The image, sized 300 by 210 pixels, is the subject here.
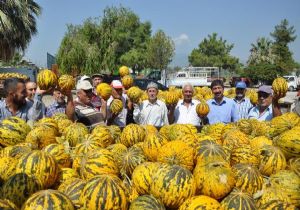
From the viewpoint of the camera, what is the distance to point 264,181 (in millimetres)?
3111

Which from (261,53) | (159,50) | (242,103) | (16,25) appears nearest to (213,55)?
(261,53)

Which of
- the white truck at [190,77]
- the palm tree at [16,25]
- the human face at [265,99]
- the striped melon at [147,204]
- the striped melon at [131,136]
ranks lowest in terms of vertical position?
the striped melon at [147,204]

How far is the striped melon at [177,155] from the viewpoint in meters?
3.16

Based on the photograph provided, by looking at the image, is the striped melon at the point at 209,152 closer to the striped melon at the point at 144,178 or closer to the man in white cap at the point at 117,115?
the striped melon at the point at 144,178

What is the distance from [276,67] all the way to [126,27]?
89.9 feet

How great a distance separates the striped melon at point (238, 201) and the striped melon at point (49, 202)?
1.15 meters

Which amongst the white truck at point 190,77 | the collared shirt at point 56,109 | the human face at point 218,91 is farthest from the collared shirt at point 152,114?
the white truck at point 190,77

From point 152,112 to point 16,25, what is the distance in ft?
69.0

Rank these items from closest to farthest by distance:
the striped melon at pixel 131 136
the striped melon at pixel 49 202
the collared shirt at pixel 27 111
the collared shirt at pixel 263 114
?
the striped melon at pixel 49 202
the striped melon at pixel 131 136
the collared shirt at pixel 27 111
the collared shirt at pixel 263 114

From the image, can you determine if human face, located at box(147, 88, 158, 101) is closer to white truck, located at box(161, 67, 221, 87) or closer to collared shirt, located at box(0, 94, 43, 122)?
collared shirt, located at box(0, 94, 43, 122)

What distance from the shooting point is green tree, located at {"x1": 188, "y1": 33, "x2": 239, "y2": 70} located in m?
75.3

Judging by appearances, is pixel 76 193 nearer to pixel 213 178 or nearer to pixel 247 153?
pixel 213 178

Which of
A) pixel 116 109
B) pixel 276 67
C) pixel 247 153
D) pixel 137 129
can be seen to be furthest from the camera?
pixel 276 67

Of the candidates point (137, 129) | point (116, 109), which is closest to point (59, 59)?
point (116, 109)
